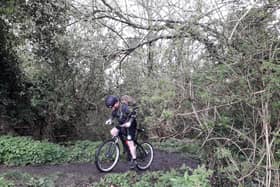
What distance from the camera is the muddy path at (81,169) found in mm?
5840

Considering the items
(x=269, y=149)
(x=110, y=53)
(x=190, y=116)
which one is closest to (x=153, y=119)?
(x=190, y=116)

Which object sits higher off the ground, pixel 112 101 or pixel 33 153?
pixel 112 101

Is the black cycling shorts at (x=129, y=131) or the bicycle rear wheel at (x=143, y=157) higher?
the black cycling shorts at (x=129, y=131)

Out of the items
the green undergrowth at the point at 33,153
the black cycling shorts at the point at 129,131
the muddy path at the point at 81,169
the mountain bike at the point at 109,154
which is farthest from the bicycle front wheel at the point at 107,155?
the green undergrowth at the point at 33,153

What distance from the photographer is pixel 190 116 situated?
427cm

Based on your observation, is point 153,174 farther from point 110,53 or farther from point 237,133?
point 110,53

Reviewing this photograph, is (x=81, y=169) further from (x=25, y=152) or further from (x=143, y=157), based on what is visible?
(x=25, y=152)

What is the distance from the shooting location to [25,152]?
24.8 feet

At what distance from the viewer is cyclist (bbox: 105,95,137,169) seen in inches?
260

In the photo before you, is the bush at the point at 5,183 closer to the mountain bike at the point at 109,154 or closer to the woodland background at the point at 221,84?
the mountain bike at the point at 109,154

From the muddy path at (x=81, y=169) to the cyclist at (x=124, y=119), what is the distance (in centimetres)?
62

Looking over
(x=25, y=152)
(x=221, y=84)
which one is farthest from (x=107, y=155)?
(x=221, y=84)

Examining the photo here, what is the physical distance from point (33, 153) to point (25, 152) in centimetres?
17

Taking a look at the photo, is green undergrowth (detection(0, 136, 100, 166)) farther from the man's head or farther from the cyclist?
the man's head
